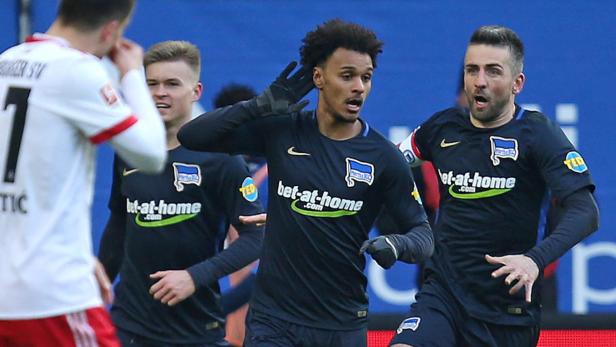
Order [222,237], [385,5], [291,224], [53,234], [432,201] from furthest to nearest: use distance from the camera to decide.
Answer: [385,5] → [432,201] → [222,237] → [291,224] → [53,234]

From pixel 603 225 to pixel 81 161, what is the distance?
5.68 meters

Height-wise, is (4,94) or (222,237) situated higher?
(4,94)

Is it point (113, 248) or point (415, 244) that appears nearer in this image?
point (415, 244)

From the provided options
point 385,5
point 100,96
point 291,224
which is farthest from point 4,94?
point 385,5

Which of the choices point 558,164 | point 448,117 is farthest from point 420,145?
point 558,164

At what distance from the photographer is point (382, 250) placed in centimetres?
559

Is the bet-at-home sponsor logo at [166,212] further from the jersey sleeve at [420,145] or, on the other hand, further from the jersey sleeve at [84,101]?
the jersey sleeve at [84,101]

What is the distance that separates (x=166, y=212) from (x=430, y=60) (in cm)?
374

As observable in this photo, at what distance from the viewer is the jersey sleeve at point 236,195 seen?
20.8 feet

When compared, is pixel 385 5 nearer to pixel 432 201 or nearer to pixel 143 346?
pixel 432 201

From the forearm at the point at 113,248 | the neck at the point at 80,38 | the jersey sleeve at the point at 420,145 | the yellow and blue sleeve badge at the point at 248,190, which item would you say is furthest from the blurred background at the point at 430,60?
the neck at the point at 80,38

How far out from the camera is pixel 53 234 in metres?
4.50

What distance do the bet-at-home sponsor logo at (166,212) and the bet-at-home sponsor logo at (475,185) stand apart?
1210 mm

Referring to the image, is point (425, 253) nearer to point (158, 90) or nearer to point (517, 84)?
point (517, 84)
